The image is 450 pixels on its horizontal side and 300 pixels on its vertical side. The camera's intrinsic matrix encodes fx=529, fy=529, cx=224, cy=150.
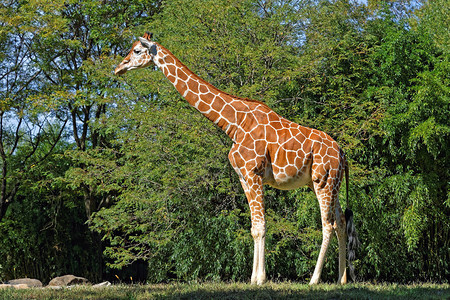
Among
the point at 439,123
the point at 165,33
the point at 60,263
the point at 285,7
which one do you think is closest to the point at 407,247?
the point at 439,123

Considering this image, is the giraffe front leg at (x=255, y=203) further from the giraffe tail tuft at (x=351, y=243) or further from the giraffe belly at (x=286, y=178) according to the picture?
the giraffe tail tuft at (x=351, y=243)

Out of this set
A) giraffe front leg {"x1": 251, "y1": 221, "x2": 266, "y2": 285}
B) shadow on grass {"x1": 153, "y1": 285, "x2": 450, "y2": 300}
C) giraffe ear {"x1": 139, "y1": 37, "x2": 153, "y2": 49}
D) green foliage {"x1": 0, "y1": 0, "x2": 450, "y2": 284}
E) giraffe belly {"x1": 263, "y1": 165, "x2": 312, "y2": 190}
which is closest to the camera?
shadow on grass {"x1": 153, "y1": 285, "x2": 450, "y2": 300}

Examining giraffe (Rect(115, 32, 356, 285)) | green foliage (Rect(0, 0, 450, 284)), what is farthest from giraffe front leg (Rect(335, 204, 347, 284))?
green foliage (Rect(0, 0, 450, 284))

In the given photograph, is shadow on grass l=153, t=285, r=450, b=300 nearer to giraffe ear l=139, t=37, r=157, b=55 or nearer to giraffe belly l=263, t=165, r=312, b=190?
giraffe belly l=263, t=165, r=312, b=190

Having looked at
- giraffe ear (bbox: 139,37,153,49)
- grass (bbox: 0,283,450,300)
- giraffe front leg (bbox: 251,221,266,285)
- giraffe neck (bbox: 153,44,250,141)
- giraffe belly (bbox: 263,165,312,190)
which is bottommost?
grass (bbox: 0,283,450,300)

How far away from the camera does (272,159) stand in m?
6.85

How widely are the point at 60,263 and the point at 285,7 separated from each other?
9980 millimetres

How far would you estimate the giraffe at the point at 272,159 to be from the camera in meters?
6.63

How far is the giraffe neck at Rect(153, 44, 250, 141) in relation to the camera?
7.04m

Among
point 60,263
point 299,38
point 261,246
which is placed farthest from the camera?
point 60,263

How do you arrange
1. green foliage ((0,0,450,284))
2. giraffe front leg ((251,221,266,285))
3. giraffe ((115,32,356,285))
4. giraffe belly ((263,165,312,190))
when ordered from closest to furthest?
giraffe front leg ((251,221,266,285)), giraffe ((115,32,356,285)), giraffe belly ((263,165,312,190)), green foliage ((0,0,450,284))

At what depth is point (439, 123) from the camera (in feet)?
35.4

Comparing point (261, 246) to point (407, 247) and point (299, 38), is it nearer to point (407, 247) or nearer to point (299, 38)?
point (407, 247)

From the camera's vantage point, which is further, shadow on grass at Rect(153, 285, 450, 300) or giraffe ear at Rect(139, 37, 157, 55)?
giraffe ear at Rect(139, 37, 157, 55)
